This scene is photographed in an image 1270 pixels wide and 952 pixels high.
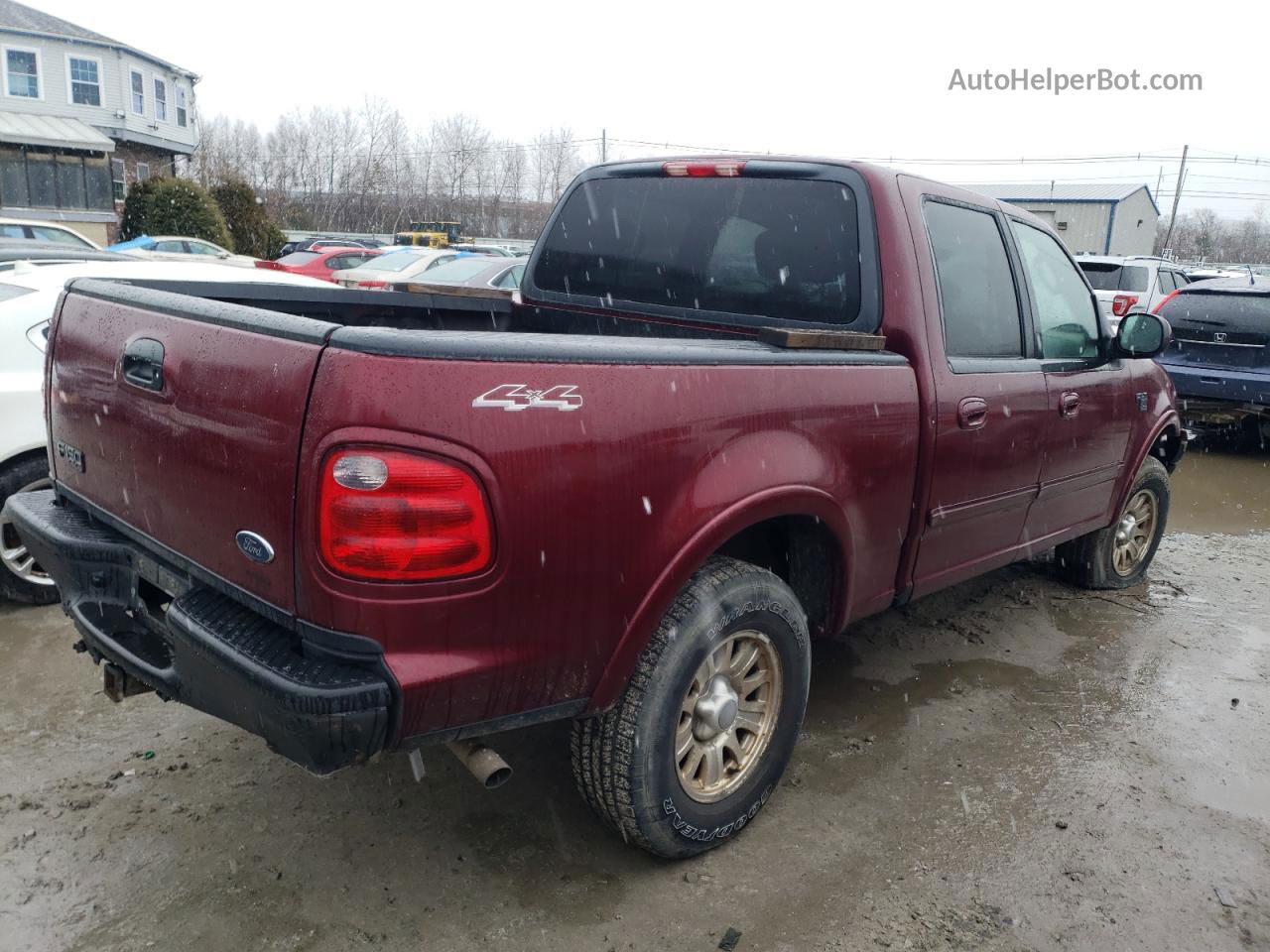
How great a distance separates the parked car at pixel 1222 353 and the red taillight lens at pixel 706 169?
7232mm

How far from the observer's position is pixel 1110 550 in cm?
527

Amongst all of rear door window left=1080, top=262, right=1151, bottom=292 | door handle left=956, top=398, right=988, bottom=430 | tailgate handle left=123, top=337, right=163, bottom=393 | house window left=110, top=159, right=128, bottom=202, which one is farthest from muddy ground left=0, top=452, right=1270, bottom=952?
house window left=110, top=159, right=128, bottom=202

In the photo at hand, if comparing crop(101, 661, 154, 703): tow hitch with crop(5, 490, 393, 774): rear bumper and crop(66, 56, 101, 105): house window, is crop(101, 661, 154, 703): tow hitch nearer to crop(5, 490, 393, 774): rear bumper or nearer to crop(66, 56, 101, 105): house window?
crop(5, 490, 393, 774): rear bumper

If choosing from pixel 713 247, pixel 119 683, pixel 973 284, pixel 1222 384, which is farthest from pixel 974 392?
pixel 1222 384

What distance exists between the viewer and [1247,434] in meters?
10.3

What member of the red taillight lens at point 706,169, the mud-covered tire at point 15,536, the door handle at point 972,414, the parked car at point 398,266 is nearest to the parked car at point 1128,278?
the parked car at point 398,266

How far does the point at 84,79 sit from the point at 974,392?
41864mm

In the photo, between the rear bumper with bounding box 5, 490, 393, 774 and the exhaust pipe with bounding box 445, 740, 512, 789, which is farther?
the exhaust pipe with bounding box 445, 740, 512, 789

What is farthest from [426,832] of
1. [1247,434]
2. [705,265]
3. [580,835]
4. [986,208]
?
[1247,434]

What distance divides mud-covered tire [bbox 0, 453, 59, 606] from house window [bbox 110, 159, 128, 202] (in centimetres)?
3764

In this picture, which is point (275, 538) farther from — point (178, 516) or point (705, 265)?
point (705, 265)

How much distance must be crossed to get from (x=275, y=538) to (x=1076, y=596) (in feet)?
14.9

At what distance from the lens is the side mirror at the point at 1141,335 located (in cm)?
430

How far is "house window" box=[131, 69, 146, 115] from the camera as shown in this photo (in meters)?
37.8
